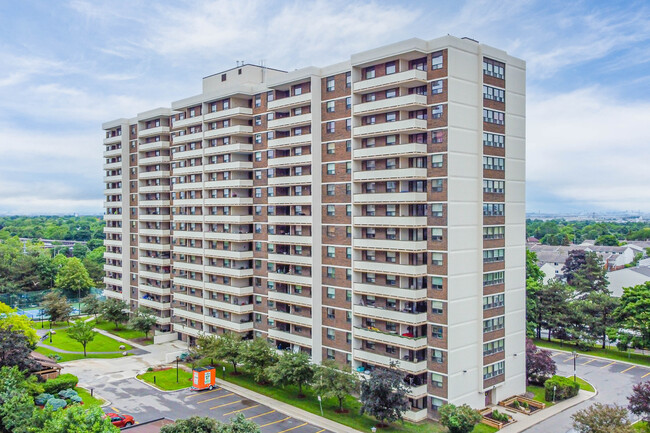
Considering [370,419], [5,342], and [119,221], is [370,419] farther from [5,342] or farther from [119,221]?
[119,221]

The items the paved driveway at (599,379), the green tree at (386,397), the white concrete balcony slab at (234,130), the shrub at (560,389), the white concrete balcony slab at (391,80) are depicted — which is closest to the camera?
the green tree at (386,397)

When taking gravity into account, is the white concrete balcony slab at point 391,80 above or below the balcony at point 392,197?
above

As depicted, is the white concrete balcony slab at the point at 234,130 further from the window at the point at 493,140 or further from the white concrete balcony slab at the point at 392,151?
the window at the point at 493,140

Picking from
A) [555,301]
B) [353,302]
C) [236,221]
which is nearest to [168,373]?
[236,221]

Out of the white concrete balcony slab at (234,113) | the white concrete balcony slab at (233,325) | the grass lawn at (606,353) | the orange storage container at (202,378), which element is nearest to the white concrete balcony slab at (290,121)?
the white concrete balcony slab at (234,113)

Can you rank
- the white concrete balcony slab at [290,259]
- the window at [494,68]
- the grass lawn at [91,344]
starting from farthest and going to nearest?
1. the grass lawn at [91,344]
2. the white concrete balcony slab at [290,259]
3. the window at [494,68]

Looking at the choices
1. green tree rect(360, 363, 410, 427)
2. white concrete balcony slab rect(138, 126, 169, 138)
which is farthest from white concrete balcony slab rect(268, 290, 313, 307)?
white concrete balcony slab rect(138, 126, 169, 138)

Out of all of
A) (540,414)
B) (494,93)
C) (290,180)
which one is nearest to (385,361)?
(540,414)

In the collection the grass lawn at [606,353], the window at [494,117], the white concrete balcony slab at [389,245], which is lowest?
the grass lawn at [606,353]
